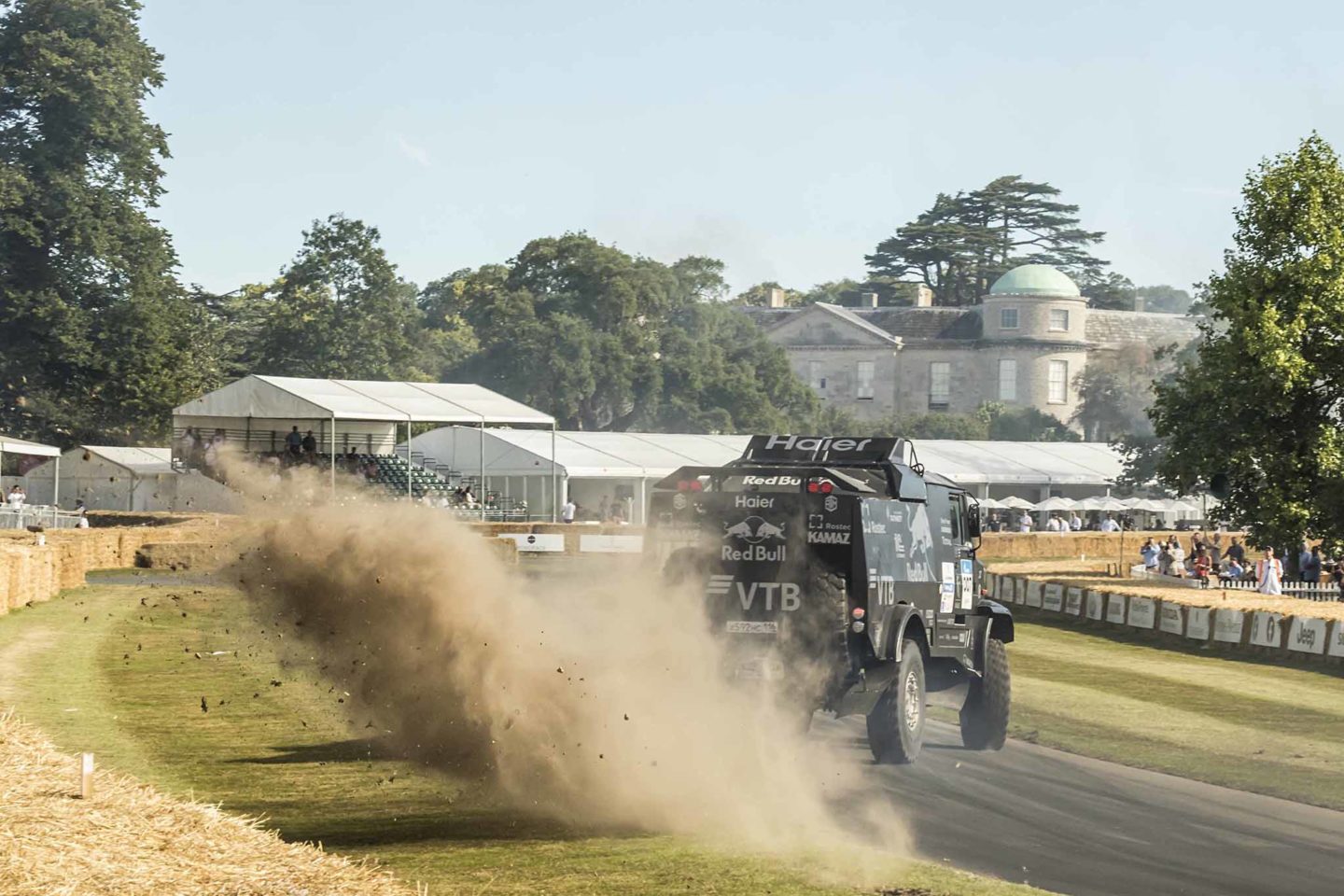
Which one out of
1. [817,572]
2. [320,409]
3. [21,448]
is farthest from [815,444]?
[21,448]

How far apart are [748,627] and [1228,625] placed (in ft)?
71.2

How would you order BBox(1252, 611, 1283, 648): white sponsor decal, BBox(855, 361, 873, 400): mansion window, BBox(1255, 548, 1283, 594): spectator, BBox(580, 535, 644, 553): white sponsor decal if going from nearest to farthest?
BBox(1252, 611, 1283, 648): white sponsor decal
BBox(1255, 548, 1283, 594): spectator
BBox(580, 535, 644, 553): white sponsor decal
BBox(855, 361, 873, 400): mansion window

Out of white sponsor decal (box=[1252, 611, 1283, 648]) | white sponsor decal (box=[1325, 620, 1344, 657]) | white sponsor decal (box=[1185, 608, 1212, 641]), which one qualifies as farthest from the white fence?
white sponsor decal (box=[1325, 620, 1344, 657])

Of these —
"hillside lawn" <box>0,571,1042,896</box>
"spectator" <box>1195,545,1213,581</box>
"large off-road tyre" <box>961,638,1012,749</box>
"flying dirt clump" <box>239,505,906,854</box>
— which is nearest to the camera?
"hillside lawn" <box>0,571,1042,896</box>

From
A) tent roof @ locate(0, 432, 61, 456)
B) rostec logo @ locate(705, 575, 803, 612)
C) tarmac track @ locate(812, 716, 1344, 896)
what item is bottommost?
tarmac track @ locate(812, 716, 1344, 896)

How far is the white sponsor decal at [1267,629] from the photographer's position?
34.1 m

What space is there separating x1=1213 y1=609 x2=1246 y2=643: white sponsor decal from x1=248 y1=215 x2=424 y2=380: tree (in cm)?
7288

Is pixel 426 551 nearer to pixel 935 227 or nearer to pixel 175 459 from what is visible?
pixel 175 459

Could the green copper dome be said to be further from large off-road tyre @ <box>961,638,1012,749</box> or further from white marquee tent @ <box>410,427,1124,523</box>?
large off-road tyre @ <box>961,638,1012,749</box>

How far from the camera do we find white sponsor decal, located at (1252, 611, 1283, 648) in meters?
34.1

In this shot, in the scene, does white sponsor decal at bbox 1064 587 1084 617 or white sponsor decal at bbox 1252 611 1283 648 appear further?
white sponsor decal at bbox 1064 587 1084 617

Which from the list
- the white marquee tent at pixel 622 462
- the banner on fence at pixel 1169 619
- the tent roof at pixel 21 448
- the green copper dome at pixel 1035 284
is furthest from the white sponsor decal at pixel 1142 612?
the green copper dome at pixel 1035 284

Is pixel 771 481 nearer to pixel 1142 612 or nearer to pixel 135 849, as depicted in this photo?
pixel 135 849

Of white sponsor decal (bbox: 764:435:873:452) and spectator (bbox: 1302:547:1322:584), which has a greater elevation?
white sponsor decal (bbox: 764:435:873:452)
